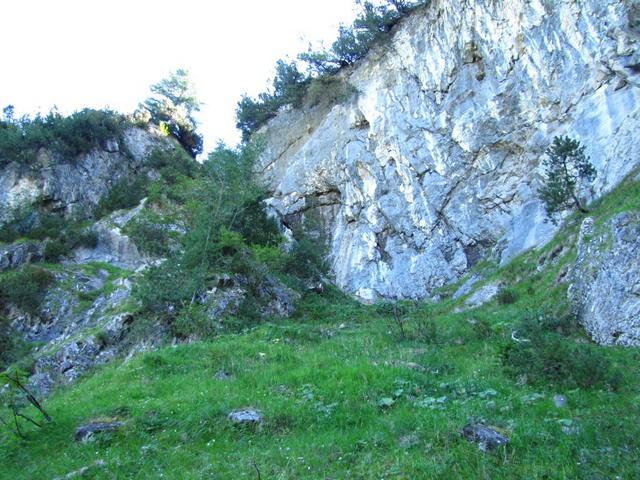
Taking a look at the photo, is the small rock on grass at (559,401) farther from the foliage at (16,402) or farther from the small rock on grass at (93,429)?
the foliage at (16,402)

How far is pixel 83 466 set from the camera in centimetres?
671

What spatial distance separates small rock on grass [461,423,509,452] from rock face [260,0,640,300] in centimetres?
1531

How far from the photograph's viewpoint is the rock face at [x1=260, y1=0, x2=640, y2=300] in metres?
21.3

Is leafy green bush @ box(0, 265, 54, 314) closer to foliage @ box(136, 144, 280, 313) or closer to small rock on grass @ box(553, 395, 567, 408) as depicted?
foliage @ box(136, 144, 280, 313)

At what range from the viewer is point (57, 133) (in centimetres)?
3631

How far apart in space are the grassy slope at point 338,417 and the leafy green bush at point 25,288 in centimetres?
1402

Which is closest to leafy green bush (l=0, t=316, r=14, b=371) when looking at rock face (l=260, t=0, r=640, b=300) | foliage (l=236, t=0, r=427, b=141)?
rock face (l=260, t=0, r=640, b=300)

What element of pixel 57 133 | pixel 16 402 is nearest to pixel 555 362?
pixel 16 402

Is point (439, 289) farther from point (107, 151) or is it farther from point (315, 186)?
point (107, 151)

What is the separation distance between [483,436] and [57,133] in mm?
37415

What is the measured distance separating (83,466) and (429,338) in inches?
301

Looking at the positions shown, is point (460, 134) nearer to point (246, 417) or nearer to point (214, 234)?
point (214, 234)

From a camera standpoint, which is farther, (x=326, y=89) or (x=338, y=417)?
(x=326, y=89)

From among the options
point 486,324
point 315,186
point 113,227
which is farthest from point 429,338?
point 113,227
